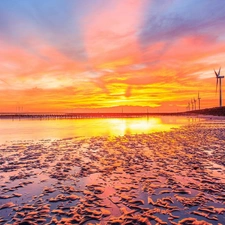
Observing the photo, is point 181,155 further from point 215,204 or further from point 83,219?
point 83,219

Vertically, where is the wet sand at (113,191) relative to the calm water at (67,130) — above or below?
below

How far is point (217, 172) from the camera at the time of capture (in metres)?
10.8

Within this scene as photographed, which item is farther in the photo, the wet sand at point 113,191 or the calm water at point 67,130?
the calm water at point 67,130

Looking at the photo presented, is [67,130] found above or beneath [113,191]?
above

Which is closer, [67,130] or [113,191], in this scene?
[113,191]

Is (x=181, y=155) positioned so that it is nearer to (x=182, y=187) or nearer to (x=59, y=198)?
(x=182, y=187)

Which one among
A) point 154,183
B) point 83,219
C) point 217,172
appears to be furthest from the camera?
point 217,172

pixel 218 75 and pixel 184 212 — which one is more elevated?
pixel 218 75

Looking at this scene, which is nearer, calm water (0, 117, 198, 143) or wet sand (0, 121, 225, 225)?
wet sand (0, 121, 225, 225)

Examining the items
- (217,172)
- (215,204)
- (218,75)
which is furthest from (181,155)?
(218,75)

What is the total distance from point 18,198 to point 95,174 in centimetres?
401

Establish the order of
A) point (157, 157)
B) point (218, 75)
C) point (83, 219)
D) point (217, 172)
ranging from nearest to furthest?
point (83, 219)
point (217, 172)
point (157, 157)
point (218, 75)

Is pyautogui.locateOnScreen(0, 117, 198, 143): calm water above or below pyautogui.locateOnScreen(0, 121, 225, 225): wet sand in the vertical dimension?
above

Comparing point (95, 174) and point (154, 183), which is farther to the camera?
point (95, 174)
